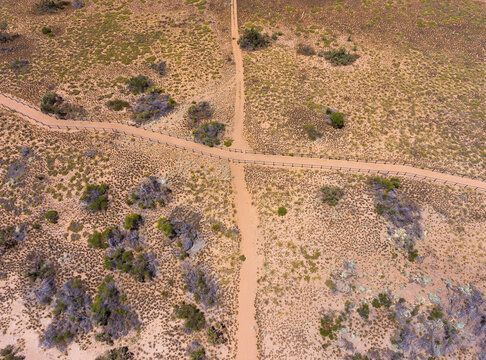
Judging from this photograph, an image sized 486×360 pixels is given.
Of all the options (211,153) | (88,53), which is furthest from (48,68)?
(211,153)

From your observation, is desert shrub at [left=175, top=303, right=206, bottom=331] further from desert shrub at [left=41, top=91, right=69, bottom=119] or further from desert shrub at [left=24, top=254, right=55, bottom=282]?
desert shrub at [left=41, top=91, right=69, bottom=119]

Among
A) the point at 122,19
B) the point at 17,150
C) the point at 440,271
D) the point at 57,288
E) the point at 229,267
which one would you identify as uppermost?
the point at 122,19

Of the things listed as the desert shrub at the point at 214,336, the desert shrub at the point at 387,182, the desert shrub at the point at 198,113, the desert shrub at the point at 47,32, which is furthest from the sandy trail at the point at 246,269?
the desert shrub at the point at 47,32

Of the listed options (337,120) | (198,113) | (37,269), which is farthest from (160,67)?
(37,269)

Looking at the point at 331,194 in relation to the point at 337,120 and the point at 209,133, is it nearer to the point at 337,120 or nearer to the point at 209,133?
the point at 337,120

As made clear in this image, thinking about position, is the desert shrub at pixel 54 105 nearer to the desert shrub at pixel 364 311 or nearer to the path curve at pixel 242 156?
the path curve at pixel 242 156

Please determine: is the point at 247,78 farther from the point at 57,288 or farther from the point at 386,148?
the point at 57,288
